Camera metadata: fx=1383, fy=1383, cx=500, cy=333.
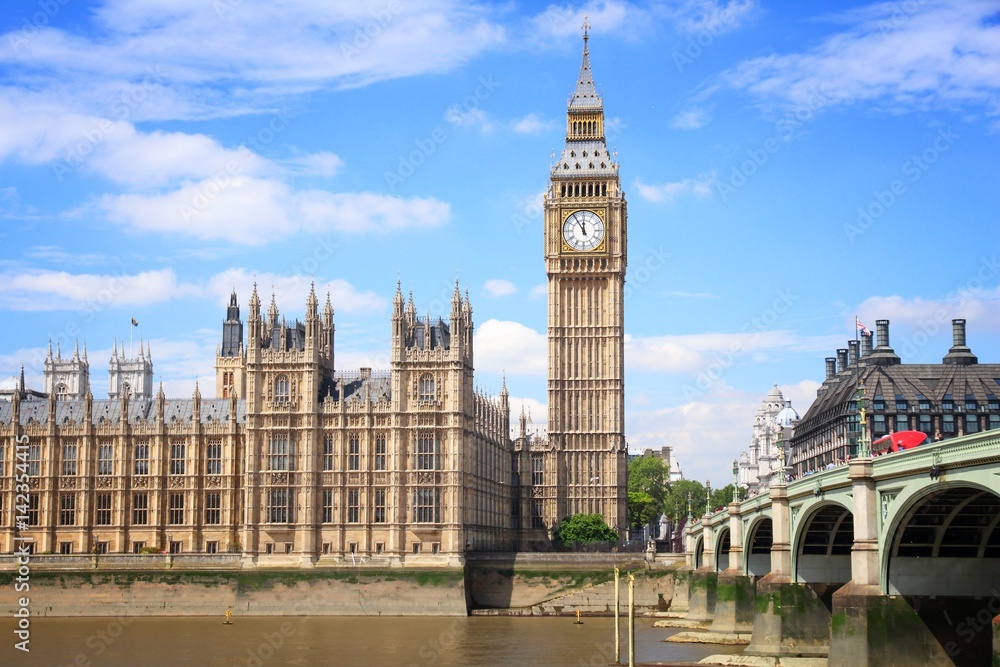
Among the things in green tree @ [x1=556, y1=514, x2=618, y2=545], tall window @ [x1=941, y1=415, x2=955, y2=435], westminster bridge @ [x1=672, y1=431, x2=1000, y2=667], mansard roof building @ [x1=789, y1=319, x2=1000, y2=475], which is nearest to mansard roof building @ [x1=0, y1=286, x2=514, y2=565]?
green tree @ [x1=556, y1=514, x2=618, y2=545]

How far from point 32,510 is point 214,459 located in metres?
19.1

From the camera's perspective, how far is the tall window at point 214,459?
139000 millimetres

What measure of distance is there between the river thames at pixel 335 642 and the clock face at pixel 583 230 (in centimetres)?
5357

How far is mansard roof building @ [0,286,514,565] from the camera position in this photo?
129875mm

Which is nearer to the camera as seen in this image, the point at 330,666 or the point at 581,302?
the point at 330,666

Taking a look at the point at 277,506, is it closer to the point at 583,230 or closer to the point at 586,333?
the point at 586,333

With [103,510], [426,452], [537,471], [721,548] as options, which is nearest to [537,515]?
[537,471]

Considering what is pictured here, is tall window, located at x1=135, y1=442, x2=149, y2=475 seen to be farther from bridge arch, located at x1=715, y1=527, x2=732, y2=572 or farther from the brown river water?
bridge arch, located at x1=715, y1=527, x2=732, y2=572

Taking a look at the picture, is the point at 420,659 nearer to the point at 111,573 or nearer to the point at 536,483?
the point at 111,573

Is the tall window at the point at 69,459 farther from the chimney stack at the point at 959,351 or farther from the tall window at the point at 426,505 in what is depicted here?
the chimney stack at the point at 959,351

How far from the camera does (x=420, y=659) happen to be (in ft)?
283

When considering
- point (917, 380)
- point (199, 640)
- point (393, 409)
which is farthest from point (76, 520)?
point (917, 380)

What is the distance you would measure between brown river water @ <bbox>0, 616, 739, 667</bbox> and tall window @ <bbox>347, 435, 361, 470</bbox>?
16.1 metres

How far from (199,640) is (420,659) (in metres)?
21.0
